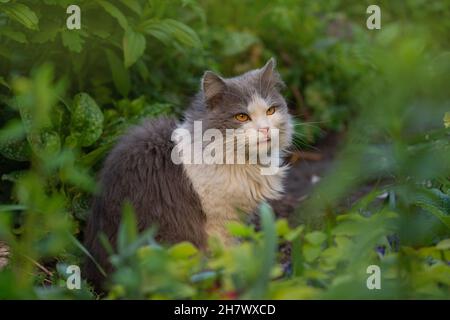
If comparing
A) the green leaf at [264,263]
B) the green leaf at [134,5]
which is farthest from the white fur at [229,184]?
the green leaf at [264,263]

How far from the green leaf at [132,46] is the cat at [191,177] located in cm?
43

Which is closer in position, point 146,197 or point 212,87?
point 146,197

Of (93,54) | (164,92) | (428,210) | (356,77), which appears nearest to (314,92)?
(356,77)

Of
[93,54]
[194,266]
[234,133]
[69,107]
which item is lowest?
[194,266]

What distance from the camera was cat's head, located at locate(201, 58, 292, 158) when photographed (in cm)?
341

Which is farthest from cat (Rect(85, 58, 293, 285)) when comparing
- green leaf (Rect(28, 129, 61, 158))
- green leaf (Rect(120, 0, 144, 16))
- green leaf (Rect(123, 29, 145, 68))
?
green leaf (Rect(120, 0, 144, 16))

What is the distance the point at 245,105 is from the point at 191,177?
0.44 meters

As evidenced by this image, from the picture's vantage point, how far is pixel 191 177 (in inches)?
135

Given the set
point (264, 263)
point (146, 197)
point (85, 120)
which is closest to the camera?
point (264, 263)

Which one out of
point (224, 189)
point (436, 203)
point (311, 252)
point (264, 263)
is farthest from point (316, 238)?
point (224, 189)

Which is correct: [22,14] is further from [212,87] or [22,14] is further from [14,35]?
[212,87]

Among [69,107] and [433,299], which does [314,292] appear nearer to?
[433,299]

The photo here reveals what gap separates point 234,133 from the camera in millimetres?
3396
